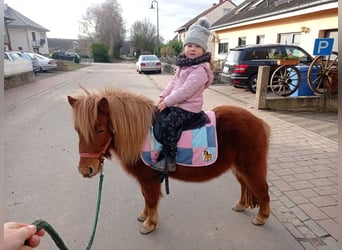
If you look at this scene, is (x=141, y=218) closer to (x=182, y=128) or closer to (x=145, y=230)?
(x=145, y=230)

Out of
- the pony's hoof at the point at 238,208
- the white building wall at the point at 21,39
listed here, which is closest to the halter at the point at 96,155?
the pony's hoof at the point at 238,208

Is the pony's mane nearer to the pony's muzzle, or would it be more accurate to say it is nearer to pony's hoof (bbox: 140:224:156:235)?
the pony's muzzle

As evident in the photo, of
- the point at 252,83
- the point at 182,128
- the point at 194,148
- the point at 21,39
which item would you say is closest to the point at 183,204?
the point at 194,148

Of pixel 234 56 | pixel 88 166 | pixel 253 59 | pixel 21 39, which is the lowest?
pixel 88 166

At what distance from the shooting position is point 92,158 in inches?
79.0

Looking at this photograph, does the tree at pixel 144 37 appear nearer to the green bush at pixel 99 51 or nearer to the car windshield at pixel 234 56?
the green bush at pixel 99 51

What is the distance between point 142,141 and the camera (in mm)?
2260

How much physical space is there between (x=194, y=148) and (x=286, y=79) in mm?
6804

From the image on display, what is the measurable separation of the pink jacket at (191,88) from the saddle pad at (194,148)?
254mm

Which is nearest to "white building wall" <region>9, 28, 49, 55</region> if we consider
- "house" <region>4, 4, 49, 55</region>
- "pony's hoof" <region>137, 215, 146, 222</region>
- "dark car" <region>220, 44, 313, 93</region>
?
"house" <region>4, 4, 49, 55</region>

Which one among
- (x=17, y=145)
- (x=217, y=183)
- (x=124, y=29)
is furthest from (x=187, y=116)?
(x=124, y=29)

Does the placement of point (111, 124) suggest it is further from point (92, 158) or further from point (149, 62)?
point (149, 62)

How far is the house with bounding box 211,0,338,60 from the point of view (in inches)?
367

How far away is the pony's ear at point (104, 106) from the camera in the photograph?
1.95 metres
